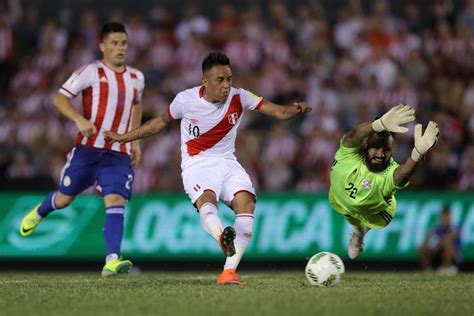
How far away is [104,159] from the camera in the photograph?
11.4 m

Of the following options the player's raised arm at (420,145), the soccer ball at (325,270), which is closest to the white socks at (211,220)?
the soccer ball at (325,270)

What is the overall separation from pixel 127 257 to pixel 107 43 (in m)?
5.13

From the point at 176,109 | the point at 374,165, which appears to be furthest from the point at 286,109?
the point at 374,165

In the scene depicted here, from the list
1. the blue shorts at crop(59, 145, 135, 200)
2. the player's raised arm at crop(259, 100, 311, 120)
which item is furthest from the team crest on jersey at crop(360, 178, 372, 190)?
the blue shorts at crop(59, 145, 135, 200)

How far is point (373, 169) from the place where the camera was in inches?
420

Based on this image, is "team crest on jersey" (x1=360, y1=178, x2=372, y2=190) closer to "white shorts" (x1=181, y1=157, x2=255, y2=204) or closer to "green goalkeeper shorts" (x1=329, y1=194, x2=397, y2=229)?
"green goalkeeper shorts" (x1=329, y1=194, x2=397, y2=229)

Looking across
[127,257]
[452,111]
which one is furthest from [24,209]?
[452,111]

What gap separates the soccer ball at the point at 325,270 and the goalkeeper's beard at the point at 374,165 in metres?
1.59

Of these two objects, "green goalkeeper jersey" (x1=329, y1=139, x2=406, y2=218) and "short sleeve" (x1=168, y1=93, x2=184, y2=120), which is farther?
"green goalkeeper jersey" (x1=329, y1=139, x2=406, y2=218)

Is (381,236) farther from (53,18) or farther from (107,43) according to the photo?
(53,18)

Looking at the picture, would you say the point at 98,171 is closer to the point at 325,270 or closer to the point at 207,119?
the point at 207,119

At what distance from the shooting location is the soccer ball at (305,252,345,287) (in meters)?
9.30

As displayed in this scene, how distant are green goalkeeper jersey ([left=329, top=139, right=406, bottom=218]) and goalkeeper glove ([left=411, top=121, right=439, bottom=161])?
0.73m

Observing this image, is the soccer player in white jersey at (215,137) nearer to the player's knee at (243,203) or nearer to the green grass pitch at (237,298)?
the player's knee at (243,203)
